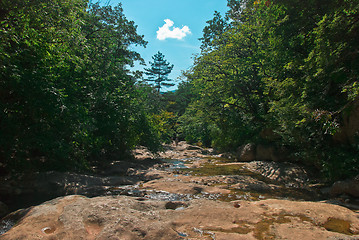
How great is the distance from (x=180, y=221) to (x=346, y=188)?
5766mm

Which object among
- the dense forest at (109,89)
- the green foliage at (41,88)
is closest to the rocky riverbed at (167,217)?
the green foliage at (41,88)

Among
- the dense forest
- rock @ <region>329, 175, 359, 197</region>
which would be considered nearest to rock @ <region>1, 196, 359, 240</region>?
rock @ <region>329, 175, 359, 197</region>

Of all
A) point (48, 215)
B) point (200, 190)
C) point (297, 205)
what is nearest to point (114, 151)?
point (200, 190)

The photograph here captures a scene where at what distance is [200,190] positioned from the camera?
6.72 m

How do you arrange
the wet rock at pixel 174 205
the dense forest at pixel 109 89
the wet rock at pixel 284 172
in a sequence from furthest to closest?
the wet rock at pixel 284 172, the dense forest at pixel 109 89, the wet rock at pixel 174 205

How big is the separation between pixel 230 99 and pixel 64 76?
1307cm

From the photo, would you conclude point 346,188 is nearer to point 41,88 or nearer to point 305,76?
point 305,76

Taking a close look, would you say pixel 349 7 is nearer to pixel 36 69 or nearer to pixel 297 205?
pixel 297 205

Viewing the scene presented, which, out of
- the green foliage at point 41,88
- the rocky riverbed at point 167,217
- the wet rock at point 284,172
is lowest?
the wet rock at point 284,172

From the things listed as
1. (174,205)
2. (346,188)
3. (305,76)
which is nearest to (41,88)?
(174,205)

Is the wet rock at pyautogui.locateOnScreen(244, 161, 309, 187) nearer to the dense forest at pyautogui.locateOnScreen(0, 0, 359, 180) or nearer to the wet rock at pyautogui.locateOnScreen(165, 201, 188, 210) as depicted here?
the dense forest at pyautogui.locateOnScreen(0, 0, 359, 180)

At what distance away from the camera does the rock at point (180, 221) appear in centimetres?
311

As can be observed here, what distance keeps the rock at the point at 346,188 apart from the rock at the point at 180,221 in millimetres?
2580

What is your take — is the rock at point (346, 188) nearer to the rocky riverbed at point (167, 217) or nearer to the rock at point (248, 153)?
the rocky riverbed at point (167, 217)
